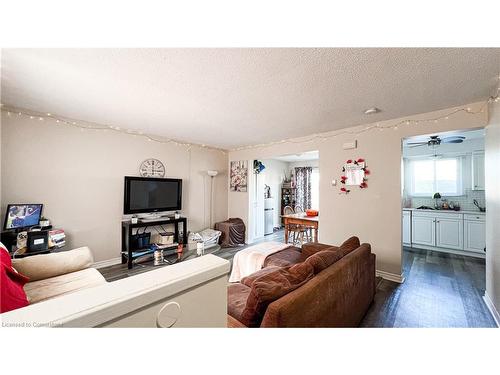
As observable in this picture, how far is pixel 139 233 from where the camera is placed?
367cm

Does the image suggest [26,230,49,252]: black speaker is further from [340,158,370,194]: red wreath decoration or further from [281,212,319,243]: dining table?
[340,158,370,194]: red wreath decoration

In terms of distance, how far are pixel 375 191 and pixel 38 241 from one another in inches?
180

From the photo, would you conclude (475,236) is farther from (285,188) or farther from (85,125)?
(85,125)

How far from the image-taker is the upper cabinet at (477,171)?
396 centimetres

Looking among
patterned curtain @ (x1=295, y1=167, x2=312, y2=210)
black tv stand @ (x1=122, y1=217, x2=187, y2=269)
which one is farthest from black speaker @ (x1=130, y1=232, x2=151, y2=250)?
patterned curtain @ (x1=295, y1=167, x2=312, y2=210)

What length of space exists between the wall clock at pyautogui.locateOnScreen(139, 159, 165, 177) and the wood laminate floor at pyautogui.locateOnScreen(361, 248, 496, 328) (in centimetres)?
392

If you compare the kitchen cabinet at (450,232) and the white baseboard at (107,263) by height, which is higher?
the kitchen cabinet at (450,232)

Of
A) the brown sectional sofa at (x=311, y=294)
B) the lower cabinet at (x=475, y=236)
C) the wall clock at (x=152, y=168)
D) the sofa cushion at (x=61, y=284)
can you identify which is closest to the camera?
the brown sectional sofa at (x=311, y=294)

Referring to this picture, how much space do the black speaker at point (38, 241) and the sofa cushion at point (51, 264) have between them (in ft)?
2.07

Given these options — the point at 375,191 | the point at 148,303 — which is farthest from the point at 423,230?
the point at 148,303

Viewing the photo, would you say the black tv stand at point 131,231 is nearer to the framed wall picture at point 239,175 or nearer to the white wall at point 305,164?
the framed wall picture at point 239,175

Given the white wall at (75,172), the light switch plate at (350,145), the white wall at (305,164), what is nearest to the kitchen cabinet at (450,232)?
the light switch plate at (350,145)

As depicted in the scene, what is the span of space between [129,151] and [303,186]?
5.08 metres
